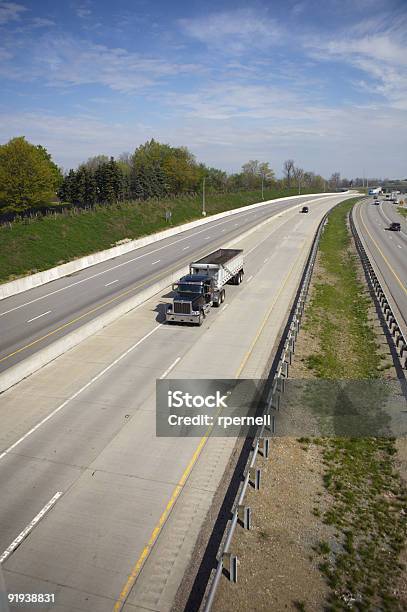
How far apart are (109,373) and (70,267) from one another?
26.8 meters

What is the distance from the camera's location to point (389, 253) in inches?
1925

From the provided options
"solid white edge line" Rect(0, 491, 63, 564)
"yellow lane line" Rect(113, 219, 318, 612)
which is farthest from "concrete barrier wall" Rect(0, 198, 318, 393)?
"yellow lane line" Rect(113, 219, 318, 612)

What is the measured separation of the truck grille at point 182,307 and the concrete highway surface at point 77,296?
6615 millimetres

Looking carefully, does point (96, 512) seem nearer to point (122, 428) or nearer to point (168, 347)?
point (122, 428)

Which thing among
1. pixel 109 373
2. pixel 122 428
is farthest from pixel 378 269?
pixel 122 428

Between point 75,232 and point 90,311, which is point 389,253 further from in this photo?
point 75,232

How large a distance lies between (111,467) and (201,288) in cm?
1518

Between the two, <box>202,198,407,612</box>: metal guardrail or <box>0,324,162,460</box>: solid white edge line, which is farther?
<box>0,324,162,460</box>: solid white edge line

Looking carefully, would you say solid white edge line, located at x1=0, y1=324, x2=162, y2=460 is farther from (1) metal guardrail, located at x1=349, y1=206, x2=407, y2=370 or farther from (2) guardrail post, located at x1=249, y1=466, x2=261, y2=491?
(1) metal guardrail, located at x1=349, y1=206, x2=407, y2=370

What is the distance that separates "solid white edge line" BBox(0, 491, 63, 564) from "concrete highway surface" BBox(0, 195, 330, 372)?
1110cm

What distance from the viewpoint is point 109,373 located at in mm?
19531

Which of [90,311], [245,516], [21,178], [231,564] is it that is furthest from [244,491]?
[21,178]

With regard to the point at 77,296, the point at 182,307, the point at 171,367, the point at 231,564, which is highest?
the point at 182,307

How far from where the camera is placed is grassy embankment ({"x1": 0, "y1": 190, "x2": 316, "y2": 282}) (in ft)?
150
